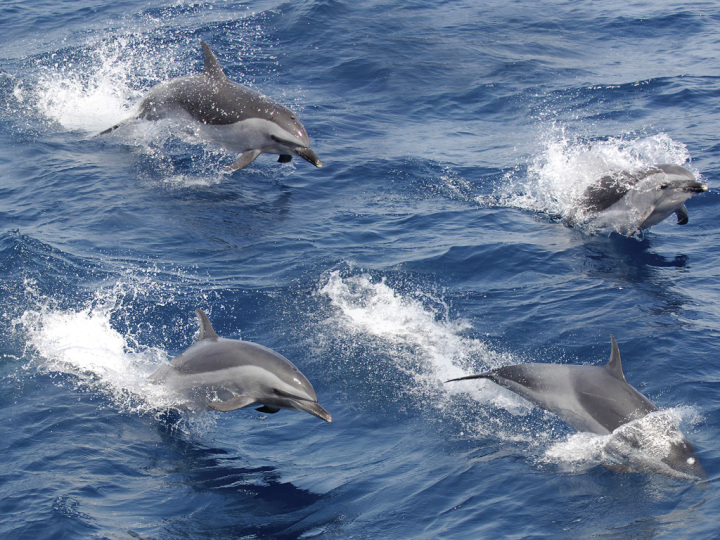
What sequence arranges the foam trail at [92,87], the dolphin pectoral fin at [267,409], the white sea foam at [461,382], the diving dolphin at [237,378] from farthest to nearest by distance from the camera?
the foam trail at [92,87]
the dolphin pectoral fin at [267,409]
the diving dolphin at [237,378]
the white sea foam at [461,382]

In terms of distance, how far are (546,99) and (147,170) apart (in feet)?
27.2

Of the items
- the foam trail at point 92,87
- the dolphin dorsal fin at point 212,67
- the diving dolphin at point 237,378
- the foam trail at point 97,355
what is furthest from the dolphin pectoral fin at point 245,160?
the diving dolphin at point 237,378

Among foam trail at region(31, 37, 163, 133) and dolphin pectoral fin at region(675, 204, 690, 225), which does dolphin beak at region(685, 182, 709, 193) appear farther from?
foam trail at region(31, 37, 163, 133)

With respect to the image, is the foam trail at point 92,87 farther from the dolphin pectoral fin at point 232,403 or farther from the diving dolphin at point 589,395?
the diving dolphin at point 589,395

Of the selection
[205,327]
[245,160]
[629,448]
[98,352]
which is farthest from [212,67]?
A: [629,448]

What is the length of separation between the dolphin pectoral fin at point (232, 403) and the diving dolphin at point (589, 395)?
1972mm

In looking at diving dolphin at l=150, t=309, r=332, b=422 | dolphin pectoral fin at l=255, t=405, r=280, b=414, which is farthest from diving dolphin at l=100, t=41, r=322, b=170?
dolphin pectoral fin at l=255, t=405, r=280, b=414

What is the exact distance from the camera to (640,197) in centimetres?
1225

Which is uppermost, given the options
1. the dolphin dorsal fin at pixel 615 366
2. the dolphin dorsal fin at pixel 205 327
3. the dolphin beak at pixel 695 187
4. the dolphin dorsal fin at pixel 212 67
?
the dolphin dorsal fin at pixel 212 67

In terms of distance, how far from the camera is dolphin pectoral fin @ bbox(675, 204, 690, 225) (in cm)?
1201

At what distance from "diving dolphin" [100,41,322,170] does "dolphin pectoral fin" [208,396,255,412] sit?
612 centimetres

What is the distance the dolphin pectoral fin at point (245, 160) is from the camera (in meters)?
13.2

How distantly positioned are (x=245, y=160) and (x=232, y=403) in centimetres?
655

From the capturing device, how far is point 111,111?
16.9 meters
